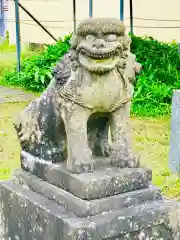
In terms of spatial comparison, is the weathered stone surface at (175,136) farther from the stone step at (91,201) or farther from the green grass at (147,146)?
the stone step at (91,201)

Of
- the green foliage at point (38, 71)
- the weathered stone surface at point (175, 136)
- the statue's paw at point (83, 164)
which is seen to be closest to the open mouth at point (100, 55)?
the statue's paw at point (83, 164)

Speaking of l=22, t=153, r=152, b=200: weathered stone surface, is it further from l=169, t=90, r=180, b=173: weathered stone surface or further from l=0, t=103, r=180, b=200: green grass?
l=169, t=90, r=180, b=173: weathered stone surface

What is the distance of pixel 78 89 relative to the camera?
2.70m

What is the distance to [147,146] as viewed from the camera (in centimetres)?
612

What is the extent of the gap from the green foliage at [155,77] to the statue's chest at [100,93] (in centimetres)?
505

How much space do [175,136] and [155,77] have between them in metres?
3.97

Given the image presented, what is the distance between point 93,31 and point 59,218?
89 cm

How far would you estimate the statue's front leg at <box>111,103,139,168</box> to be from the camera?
2.80 meters

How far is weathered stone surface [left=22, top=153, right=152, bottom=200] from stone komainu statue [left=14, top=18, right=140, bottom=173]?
0.05 meters

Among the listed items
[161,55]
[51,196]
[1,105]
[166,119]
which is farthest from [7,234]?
[161,55]

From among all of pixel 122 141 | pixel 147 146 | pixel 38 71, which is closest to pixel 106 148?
pixel 122 141

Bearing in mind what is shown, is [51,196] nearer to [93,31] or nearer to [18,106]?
[93,31]

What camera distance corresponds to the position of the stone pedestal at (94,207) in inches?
102

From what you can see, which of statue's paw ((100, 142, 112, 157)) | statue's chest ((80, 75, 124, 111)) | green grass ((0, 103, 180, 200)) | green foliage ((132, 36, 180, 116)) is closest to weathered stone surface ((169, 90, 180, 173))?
green grass ((0, 103, 180, 200))
